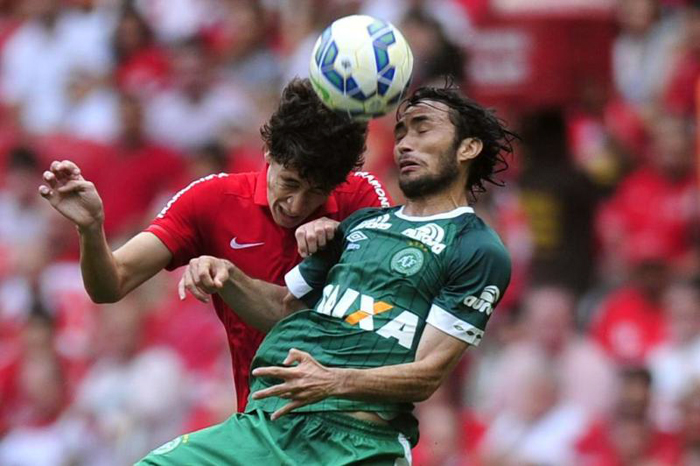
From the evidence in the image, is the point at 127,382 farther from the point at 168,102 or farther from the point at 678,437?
the point at 678,437

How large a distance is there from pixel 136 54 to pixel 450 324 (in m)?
8.52

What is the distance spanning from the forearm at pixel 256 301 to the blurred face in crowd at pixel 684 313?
11.2 ft

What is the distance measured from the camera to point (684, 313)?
28.9 feet

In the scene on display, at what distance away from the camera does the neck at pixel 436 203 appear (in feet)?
A: 19.1

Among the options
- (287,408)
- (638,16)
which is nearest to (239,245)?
(287,408)

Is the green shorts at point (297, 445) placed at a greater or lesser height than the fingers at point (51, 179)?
lesser

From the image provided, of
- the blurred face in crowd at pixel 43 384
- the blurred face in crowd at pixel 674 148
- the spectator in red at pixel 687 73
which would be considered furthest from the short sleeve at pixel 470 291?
the blurred face in crowd at pixel 43 384

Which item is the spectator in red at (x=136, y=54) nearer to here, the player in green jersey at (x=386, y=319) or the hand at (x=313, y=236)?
the hand at (x=313, y=236)

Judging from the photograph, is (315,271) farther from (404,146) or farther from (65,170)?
(65,170)

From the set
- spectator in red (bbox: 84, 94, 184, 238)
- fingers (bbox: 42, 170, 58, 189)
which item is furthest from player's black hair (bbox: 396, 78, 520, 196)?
spectator in red (bbox: 84, 94, 184, 238)

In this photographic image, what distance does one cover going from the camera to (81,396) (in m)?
11.0

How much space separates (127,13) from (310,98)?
7885mm

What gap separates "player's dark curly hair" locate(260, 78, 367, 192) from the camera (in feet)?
19.5

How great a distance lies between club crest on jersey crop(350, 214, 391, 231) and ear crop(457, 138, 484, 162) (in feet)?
1.12
